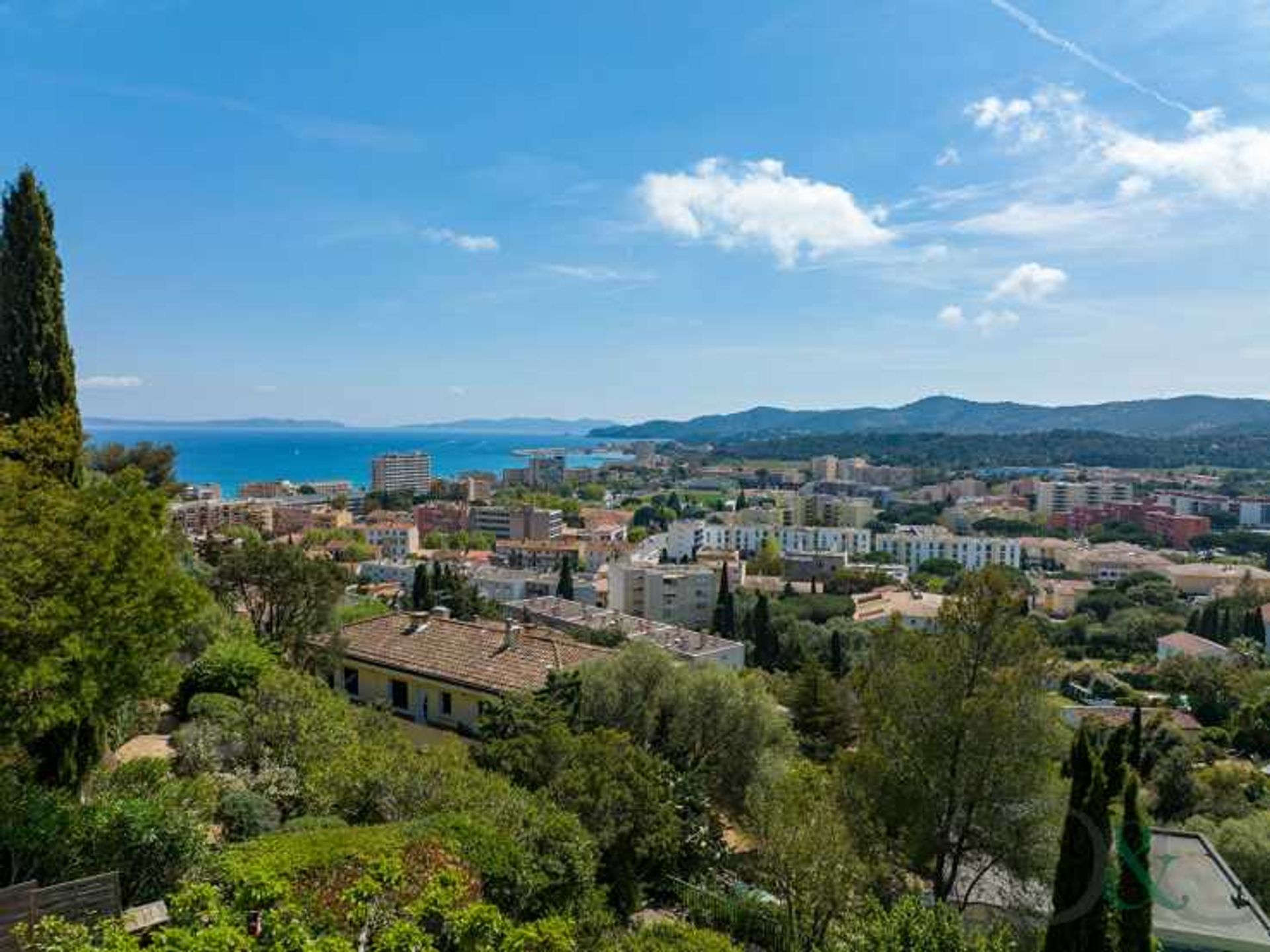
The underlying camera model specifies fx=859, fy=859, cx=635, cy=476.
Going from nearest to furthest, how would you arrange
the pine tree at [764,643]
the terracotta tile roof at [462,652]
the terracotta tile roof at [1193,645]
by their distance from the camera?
the terracotta tile roof at [462,652], the pine tree at [764,643], the terracotta tile roof at [1193,645]

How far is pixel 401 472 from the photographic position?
162750 mm

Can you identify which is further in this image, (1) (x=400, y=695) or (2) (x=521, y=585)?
(2) (x=521, y=585)

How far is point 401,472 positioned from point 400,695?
152 m

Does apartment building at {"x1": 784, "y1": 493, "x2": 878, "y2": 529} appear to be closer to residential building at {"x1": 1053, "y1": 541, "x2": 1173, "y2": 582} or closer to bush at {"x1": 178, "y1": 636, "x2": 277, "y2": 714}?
residential building at {"x1": 1053, "y1": 541, "x2": 1173, "y2": 582}

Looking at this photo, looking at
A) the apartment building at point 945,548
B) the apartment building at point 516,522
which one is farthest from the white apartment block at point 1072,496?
the apartment building at point 516,522

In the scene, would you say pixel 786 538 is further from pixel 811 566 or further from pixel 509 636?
pixel 509 636

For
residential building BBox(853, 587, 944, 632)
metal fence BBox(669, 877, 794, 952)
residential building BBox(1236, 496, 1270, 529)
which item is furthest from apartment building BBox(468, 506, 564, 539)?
residential building BBox(1236, 496, 1270, 529)

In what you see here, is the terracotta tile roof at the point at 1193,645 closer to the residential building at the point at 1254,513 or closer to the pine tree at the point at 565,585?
the pine tree at the point at 565,585

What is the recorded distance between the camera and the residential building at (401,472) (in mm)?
159250

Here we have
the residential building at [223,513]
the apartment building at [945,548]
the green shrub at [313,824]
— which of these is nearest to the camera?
the green shrub at [313,824]

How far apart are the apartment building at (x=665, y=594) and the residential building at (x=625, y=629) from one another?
1604 cm

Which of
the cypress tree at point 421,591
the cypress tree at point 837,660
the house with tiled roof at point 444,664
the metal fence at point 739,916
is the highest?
the house with tiled roof at point 444,664

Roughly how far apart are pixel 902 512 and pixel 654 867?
12640cm

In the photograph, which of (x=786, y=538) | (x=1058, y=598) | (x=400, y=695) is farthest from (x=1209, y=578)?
(x=400, y=695)
